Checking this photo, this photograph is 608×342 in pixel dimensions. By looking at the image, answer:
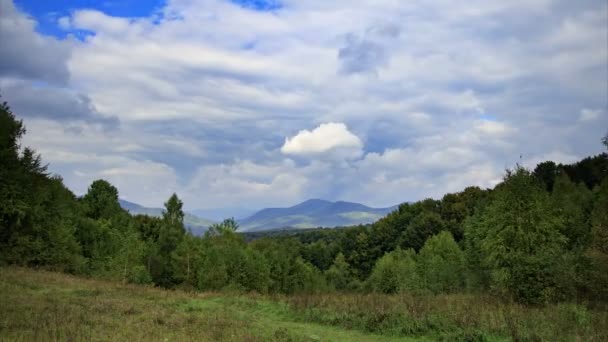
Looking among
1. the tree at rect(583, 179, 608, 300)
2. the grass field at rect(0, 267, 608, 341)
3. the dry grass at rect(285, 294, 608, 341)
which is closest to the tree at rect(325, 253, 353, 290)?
the tree at rect(583, 179, 608, 300)

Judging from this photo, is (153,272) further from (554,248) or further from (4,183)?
(554,248)

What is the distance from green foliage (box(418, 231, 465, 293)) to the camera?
66500mm

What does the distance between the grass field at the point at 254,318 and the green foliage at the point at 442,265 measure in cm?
4370

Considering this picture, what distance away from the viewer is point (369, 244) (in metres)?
117

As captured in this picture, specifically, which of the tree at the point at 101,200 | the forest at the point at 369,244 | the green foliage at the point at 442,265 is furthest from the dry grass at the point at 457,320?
the tree at the point at 101,200

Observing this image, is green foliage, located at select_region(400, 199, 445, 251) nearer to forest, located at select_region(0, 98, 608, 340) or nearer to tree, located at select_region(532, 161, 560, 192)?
forest, located at select_region(0, 98, 608, 340)

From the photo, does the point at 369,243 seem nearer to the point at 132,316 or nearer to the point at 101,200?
the point at 101,200

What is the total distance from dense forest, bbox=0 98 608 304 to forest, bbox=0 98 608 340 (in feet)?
0.38

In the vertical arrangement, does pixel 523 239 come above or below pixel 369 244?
above

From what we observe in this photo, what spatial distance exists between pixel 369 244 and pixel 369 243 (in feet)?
0.80

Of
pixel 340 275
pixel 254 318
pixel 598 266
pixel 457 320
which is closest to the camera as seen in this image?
pixel 457 320

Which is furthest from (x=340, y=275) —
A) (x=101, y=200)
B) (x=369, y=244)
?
(x=101, y=200)

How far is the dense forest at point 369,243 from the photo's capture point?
31.0 metres

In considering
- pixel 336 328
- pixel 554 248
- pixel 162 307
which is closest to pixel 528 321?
pixel 336 328
